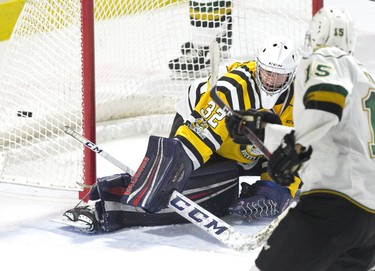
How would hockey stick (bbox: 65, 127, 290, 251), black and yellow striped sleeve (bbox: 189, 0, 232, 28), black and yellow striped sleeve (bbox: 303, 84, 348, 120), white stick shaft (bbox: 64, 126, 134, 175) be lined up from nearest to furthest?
black and yellow striped sleeve (bbox: 303, 84, 348, 120) → hockey stick (bbox: 65, 127, 290, 251) → white stick shaft (bbox: 64, 126, 134, 175) → black and yellow striped sleeve (bbox: 189, 0, 232, 28)

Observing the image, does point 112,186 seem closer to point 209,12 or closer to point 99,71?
point 209,12

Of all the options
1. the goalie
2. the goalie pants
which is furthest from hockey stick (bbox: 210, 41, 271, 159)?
the goalie

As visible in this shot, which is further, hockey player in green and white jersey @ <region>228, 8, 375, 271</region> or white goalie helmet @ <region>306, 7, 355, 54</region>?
white goalie helmet @ <region>306, 7, 355, 54</region>

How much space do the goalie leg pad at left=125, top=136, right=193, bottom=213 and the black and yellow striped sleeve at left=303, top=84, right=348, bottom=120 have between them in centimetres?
121

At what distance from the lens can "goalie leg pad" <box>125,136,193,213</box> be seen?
3324 millimetres

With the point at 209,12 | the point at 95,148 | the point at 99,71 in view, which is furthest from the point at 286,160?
the point at 99,71

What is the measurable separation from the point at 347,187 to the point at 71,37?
75.7 inches

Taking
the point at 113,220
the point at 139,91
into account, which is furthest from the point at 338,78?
the point at 139,91

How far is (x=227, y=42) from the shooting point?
4.34 metres

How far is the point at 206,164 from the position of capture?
3541mm

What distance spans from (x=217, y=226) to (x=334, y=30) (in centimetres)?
112

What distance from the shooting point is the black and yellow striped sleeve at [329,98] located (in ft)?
7.05

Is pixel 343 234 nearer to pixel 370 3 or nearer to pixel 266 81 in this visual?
pixel 266 81

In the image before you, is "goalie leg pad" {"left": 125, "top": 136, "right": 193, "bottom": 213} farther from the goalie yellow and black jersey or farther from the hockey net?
the hockey net
